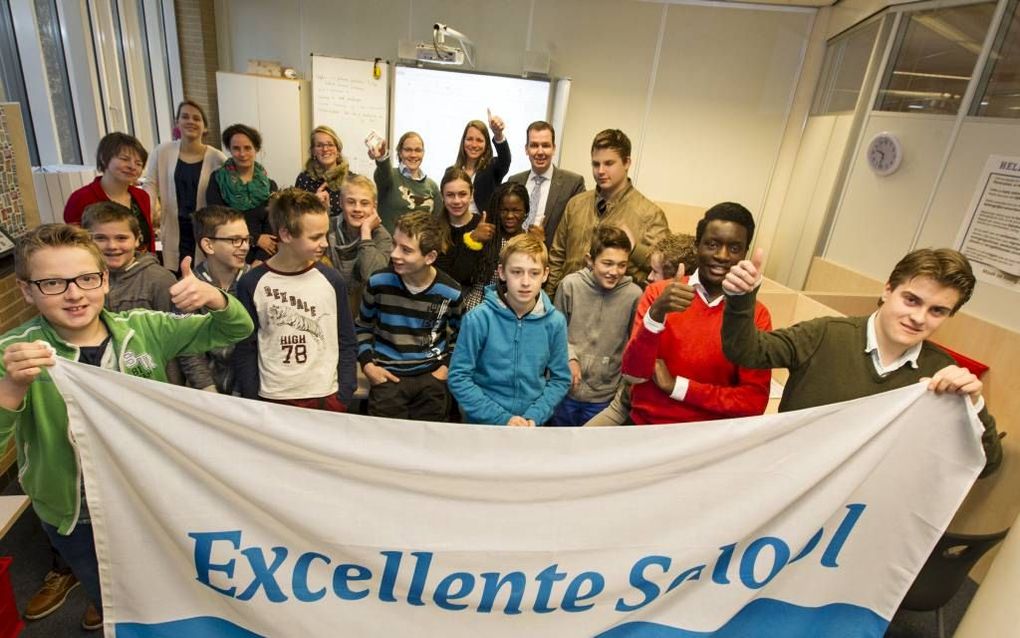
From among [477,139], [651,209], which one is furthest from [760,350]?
[477,139]

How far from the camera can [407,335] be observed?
7.68 ft

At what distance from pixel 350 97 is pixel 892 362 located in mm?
5880

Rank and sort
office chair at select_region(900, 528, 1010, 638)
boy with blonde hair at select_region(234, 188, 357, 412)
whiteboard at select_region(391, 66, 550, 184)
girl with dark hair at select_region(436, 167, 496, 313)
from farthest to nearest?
whiteboard at select_region(391, 66, 550, 184) → girl with dark hair at select_region(436, 167, 496, 313) → boy with blonde hair at select_region(234, 188, 357, 412) → office chair at select_region(900, 528, 1010, 638)

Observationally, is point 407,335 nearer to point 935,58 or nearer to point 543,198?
point 543,198

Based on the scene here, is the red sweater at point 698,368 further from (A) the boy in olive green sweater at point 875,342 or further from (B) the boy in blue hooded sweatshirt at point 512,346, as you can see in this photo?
(B) the boy in blue hooded sweatshirt at point 512,346

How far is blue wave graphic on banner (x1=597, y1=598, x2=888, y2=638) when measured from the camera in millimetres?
1498

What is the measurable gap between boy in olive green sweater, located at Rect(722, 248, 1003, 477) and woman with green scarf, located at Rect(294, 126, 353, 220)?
2695mm

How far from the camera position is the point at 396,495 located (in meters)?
1.32

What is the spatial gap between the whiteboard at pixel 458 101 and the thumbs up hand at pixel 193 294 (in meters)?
4.81

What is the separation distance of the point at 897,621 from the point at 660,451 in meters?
1.83

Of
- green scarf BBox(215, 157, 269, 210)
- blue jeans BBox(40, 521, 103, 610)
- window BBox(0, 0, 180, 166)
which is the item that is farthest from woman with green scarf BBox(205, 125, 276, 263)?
window BBox(0, 0, 180, 166)

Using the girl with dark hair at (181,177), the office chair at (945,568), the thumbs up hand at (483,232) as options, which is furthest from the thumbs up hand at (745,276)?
the girl with dark hair at (181,177)

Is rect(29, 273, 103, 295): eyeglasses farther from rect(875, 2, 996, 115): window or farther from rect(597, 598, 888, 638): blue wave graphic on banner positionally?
rect(875, 2, 996, 115): window

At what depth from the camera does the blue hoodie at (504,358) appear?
2.09 m
